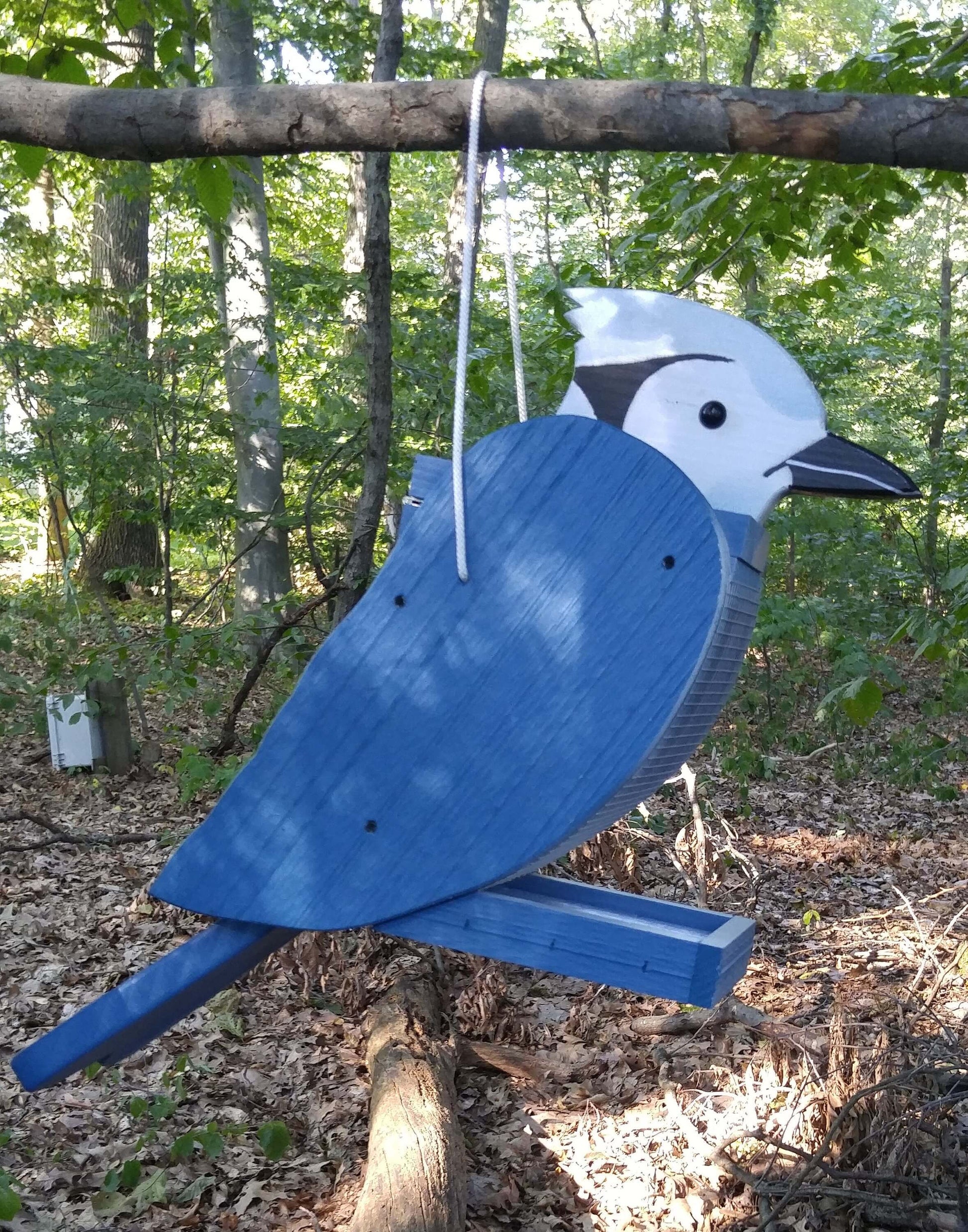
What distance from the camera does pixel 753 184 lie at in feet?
11.8

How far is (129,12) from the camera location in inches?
117

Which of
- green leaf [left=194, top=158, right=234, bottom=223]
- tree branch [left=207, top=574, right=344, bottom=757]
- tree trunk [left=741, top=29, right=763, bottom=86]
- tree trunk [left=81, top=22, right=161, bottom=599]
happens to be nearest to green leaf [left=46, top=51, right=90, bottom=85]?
green leaf [left=194, top=158, right=234, bottom=223]

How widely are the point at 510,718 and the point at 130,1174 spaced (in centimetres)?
240

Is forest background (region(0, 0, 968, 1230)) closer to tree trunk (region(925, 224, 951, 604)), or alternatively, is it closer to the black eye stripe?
tree trunk (region(925, 224, 951, 604))

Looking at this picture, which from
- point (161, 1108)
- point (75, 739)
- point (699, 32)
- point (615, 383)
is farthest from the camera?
point (699, 32)

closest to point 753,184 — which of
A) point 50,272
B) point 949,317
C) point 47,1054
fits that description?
point 47,1054

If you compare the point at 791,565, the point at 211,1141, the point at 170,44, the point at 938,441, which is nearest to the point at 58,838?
the point at 211,1141

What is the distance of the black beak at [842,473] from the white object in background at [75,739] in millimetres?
5878

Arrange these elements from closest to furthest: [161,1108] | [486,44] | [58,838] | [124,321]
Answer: [161,1108], [58,838], [486,44], [124,321]

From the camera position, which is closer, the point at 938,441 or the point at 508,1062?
the point at 508,1062

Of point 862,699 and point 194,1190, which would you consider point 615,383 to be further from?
point 194,1190

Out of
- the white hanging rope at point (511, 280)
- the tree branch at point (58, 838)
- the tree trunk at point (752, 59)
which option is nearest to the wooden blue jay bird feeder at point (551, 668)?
the white hanging rope at point (511, 280)

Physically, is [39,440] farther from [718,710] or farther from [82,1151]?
[718,710]

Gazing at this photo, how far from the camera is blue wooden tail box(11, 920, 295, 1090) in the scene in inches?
61.9
